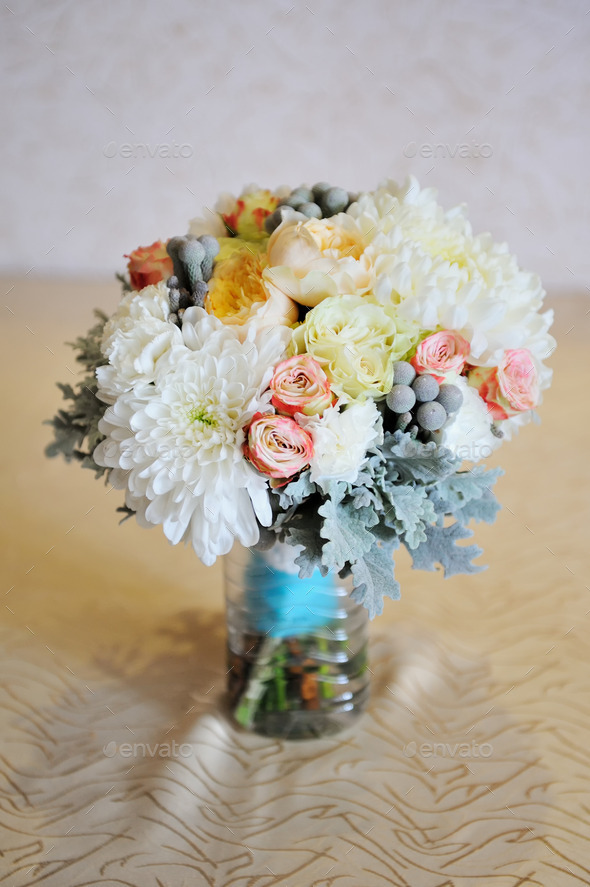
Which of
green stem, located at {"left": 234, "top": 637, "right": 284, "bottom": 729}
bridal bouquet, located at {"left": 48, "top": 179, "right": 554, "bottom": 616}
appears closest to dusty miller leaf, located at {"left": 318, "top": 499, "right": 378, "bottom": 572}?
bridal bouquet, located at {"left": 48, "top": 179, "right": 554, "bottom": 616}

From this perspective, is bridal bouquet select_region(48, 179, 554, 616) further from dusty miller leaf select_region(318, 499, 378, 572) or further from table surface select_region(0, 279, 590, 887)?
table surface select_region(0, 279, 590, 887)

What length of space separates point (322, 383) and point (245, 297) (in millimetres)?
125

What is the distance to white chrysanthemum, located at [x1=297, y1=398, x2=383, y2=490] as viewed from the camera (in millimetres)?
731

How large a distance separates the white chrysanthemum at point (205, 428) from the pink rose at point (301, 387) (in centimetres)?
1

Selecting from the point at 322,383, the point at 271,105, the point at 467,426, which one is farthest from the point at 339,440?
the point at 271,105

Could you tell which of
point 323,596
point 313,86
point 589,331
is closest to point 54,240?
point 313,86

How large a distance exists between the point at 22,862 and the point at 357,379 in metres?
0.55

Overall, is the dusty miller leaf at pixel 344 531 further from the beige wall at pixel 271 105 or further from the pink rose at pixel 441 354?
the beige wall at pixel 271 105

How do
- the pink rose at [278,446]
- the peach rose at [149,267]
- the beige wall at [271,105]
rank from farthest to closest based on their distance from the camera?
the beige wall at [271,105] → the peach rose at [149,267] → the pink rose at [278,446]

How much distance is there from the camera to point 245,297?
0.79 m

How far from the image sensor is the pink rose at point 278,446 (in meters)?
0.71

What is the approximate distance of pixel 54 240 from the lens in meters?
2.63

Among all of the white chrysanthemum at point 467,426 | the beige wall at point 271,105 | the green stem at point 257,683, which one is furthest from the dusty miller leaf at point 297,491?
the beige wall at point 271,105

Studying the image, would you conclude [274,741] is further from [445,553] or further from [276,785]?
[445,553]
